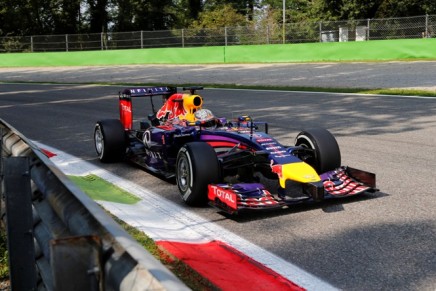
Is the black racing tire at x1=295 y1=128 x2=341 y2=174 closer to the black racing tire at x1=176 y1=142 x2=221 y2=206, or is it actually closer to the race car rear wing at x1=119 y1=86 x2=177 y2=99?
the black racing tire at x1=176 y1=142 x2=221 y2=206

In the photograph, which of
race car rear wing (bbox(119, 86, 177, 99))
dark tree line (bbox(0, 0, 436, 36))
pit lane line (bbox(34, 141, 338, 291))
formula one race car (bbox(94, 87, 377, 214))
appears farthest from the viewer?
dark tree line (bbox(0, 0, 436, 36))

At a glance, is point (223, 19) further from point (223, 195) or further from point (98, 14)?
point (223, 195)

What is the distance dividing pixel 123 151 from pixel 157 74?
67.2 feet

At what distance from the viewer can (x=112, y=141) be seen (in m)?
7.92

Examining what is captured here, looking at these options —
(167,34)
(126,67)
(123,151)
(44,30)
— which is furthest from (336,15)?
(123,151)

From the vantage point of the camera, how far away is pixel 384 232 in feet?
15.4

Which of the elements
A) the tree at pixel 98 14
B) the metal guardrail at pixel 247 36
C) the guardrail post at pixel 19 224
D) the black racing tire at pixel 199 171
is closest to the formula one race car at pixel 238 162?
the black racing tire at pixel 199 171

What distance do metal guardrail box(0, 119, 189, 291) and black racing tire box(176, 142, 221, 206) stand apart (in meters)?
1.86

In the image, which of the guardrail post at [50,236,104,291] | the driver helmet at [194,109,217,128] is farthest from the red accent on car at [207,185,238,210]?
the guardrail post at [50,236,104,291]

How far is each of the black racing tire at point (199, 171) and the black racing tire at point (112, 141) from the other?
2.44 m

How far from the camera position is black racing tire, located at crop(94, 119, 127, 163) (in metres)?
7.93

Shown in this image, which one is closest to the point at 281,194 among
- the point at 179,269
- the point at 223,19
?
the point at 179,269

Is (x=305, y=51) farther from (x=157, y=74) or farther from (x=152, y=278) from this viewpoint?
(x=152, y=278)

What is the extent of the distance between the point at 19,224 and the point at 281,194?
9.81 ft
